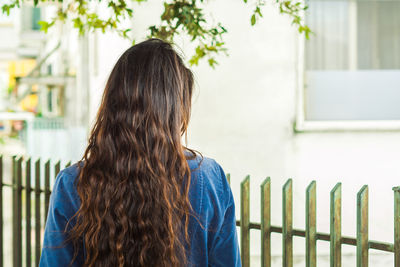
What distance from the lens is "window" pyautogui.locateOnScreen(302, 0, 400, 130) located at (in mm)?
5453

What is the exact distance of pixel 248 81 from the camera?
5375mm

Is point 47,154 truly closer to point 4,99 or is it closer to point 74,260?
point 74,260

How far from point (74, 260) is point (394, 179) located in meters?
4.37

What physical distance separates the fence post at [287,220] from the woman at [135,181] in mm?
1273

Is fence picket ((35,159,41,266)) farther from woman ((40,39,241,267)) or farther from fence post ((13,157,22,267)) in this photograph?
woman ((40,39,241,267))

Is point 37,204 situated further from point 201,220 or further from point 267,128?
point 201,220

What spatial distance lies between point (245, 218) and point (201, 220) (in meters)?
1.44

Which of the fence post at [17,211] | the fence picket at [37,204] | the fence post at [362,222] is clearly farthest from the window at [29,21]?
the fence post at [362,222]

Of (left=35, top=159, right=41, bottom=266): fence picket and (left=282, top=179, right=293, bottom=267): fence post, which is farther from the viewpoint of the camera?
(left=35, top=159, right=41, bottom=266): fence picket

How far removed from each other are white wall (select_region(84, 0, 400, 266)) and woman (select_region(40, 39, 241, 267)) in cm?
379

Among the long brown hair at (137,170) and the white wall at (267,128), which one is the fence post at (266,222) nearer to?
the long brown hair at (137,170)

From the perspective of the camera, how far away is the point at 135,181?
152 centimetres

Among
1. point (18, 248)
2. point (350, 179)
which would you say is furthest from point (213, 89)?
point (18, 248)

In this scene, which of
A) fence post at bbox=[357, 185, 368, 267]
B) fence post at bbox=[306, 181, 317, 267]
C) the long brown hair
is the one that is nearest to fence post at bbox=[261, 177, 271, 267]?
fence post at bbox=[306, 181, 317, 267]
